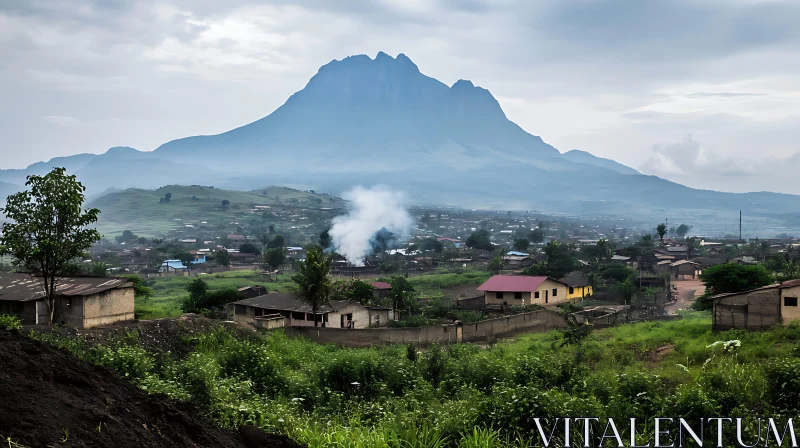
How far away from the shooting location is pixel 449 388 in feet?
50.3

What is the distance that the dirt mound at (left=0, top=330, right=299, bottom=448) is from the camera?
756 centimetres

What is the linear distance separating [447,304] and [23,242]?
961 inches

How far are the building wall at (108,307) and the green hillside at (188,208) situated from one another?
10362cm

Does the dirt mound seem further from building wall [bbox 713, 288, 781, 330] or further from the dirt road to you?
the dirt road

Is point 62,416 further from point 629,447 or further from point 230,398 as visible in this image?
point 629,447

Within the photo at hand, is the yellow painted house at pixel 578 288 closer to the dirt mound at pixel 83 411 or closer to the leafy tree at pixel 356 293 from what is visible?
the leafy tree at pixel 356 293

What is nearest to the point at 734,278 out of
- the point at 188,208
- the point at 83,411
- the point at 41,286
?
the point at 41,286

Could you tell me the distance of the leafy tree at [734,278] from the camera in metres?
30.2

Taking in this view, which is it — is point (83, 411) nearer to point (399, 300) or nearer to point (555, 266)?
point (399, 300)

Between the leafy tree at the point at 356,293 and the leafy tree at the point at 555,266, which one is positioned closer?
the leafy tree at the point at 356,293

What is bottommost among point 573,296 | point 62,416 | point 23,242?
point 573,296

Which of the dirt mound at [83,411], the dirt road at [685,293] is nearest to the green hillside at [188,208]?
the dirt road at [685,293]

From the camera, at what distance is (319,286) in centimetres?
2666

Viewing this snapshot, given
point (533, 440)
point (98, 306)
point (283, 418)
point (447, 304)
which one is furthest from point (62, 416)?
point (447, 304)
